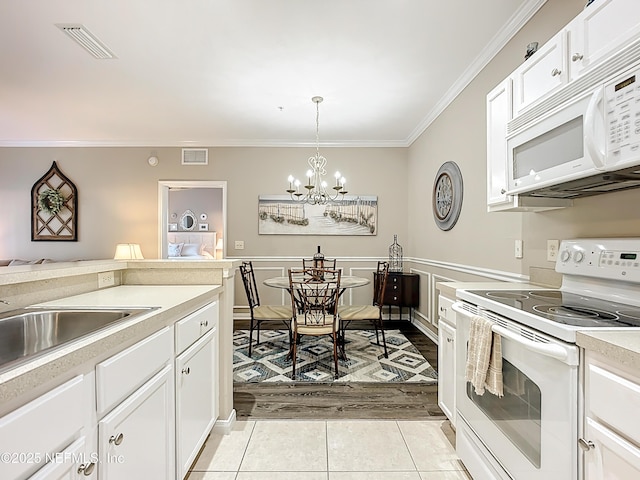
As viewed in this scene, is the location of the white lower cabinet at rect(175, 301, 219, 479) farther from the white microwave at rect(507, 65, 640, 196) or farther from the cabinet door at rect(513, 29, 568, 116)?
the cabinet door at rect(513, 29, 568, 116)

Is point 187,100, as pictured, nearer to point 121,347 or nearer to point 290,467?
point 121,347

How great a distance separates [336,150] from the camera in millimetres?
5062

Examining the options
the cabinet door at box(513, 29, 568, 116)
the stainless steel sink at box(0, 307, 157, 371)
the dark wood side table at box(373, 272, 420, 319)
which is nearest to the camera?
the stainless steel sink at box(0, 307, 157, 371)

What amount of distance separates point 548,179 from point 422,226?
300 cm

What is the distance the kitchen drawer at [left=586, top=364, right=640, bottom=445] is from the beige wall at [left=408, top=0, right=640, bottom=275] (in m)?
0.85

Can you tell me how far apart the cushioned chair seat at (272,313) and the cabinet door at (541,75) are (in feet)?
8.36

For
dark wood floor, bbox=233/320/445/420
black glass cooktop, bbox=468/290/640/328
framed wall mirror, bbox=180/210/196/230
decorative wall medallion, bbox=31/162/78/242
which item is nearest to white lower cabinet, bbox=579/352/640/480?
black glass cooktop, bbox=468/290/640/328

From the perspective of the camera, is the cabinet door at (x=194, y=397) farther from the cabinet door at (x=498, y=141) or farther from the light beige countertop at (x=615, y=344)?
the cabinet door at (x=498, y=141)

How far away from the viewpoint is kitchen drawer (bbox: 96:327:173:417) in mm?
956

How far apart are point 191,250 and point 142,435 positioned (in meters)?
6.69

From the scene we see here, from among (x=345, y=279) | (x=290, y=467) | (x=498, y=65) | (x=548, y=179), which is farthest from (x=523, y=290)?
(x=345, y=279)

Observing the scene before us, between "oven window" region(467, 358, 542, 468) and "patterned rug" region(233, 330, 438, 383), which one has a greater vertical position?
"oven window" region(467, 358, 542, 468)

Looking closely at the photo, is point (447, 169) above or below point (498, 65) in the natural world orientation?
below

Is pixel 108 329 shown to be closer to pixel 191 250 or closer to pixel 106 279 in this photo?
pixel 106 279
